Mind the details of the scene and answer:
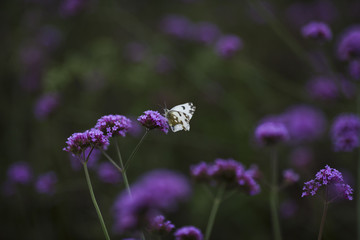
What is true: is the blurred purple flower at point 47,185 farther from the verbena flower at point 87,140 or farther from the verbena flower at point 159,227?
the verbena flower at point 159,227

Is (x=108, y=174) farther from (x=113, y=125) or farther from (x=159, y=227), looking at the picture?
(x=159, y=227)

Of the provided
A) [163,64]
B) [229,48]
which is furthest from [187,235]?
[163,64]

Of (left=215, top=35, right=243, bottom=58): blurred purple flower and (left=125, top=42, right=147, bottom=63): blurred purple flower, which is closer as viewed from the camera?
(left=215, top=35, right=243, bottom=58): blurred purple flower

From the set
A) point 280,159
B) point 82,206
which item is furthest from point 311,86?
point 82,206

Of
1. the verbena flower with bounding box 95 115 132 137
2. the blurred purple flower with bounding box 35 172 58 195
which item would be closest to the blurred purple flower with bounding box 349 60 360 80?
the verbena flower with bounding box 95 115 132 137

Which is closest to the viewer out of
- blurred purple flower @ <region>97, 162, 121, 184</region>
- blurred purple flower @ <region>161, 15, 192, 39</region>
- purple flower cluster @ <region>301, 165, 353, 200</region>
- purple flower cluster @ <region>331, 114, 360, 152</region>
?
purple flower cluster @ <region>301, 165, 353, 200</region>

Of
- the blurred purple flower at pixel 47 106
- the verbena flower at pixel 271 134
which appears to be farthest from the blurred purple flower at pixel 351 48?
the blurred purple flower at pixel 47 106

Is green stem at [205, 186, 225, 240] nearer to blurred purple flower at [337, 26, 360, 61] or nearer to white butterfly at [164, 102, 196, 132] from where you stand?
white butterfly at [164, 102, 196, 132]
